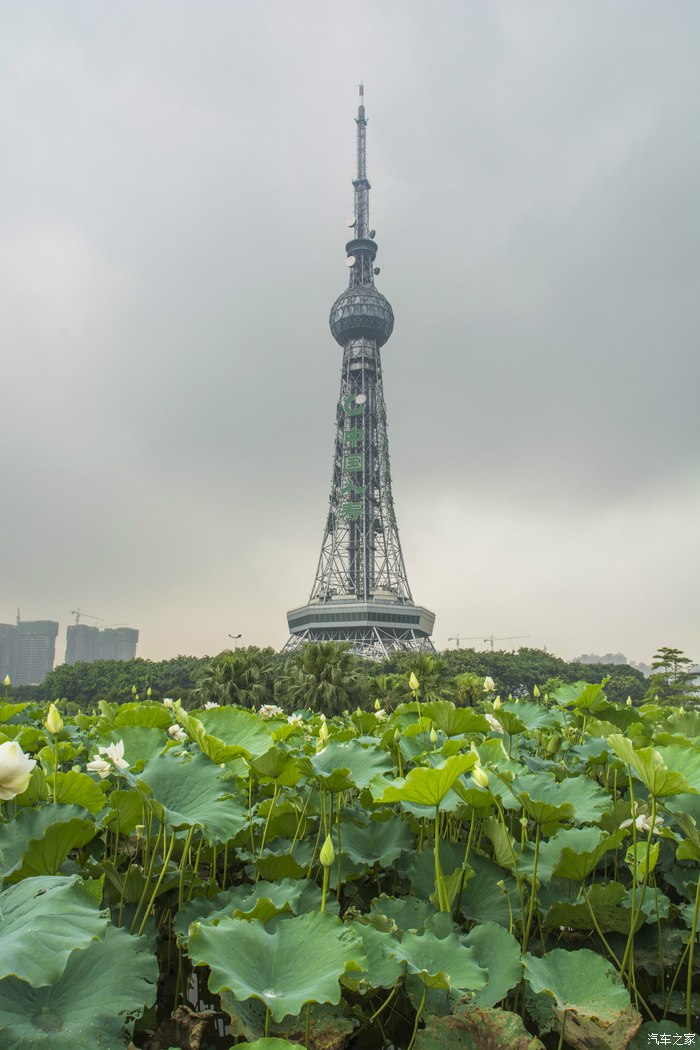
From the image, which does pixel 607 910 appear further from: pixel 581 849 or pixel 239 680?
pixel 239 680

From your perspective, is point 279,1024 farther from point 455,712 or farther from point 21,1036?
point 455,712

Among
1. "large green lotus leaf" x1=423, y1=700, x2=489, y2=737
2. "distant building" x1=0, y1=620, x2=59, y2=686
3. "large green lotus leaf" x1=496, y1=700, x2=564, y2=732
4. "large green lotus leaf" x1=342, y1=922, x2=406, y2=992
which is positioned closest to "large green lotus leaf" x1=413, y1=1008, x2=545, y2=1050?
"large green lotus leaf" x1=342, y1=922, x2=406, y2=992

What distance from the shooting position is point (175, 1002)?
5.41 feet

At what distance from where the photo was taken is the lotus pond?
131 centimetres

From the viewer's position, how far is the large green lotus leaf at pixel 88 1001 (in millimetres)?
1188

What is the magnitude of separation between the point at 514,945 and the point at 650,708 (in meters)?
3.52

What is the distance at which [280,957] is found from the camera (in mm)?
A: 1406

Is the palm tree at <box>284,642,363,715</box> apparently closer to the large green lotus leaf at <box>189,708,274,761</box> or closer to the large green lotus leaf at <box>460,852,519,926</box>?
the large green lotus leaf at <box>189,708,274,761</box>

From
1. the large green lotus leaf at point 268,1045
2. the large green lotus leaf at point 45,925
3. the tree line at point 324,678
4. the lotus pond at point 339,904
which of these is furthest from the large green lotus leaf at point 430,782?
the tree line at point 324,678

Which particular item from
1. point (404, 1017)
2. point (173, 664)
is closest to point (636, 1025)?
point (404, 1017)

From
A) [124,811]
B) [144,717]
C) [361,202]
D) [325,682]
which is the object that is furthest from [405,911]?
[361,202]

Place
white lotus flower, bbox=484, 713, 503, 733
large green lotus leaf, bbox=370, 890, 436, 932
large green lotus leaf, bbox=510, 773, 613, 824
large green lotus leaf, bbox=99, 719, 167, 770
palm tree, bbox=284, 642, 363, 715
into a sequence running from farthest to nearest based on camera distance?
palm tree, bbox=284, 642, 363, 715 < white lotus flower, bbox=484, 713, 503, 733 < large green lotus leaf, bbox=99, 719, 167, 770 < large green lotus leaf, bbox=510, 773, 613, 824 < large green lotus leaf, bbox=370, 890, 436, 932

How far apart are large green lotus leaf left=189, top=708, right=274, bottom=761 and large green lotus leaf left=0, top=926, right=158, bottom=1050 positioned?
72 centimetres

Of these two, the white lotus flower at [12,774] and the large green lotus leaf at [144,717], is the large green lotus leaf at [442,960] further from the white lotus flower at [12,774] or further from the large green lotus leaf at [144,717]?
the large green lotus leaf at [144,717]
